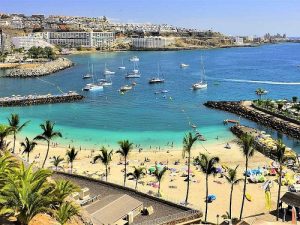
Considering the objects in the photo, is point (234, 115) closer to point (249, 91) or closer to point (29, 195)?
point (249, 91)

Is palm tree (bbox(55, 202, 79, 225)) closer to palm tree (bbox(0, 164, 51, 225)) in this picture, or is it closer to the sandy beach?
palm tree (bbox(0, 164, 51, 225))

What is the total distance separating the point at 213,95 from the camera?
99.0m

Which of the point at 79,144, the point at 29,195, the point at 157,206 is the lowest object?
the point at 79,144

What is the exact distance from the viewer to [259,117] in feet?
227

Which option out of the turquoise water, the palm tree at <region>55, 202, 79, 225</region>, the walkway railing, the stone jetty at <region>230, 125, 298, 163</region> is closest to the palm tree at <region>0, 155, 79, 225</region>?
the palm tree at <region>55, 202, 79, 225</region>

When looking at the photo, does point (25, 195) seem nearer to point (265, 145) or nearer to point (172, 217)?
point (172, 217)

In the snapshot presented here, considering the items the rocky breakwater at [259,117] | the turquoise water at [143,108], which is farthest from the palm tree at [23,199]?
the rocky breakwater at [259,117]

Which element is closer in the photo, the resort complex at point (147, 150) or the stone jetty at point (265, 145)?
the resort complex at point (147, 150)

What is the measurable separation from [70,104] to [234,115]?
104ft

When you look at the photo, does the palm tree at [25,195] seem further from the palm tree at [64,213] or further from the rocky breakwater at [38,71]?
the rocky breakwater at [38,71]

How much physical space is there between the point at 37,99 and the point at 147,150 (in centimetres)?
3980

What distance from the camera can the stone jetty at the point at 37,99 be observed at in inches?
3317

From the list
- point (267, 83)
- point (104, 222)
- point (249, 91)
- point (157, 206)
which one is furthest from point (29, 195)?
point (267, 83)

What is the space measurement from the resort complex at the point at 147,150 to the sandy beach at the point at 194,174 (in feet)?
0.37
